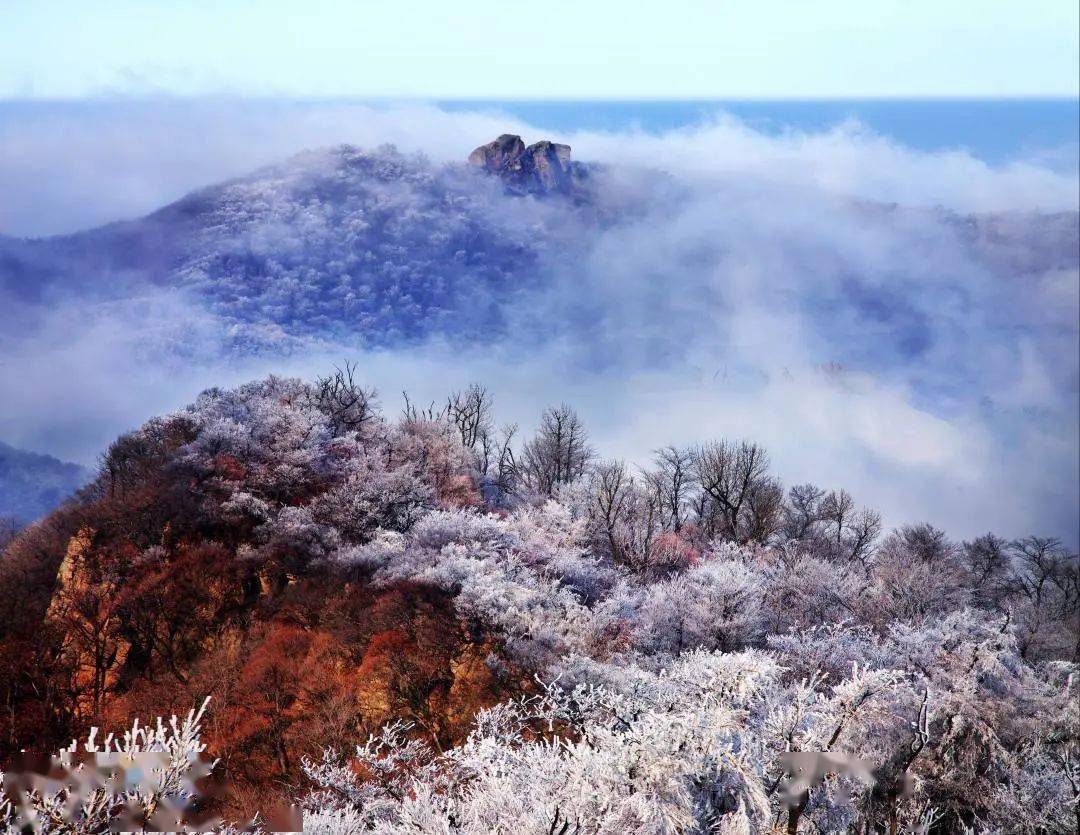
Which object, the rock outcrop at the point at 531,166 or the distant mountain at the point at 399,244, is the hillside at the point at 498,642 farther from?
the rock outcrop at the point at 531,166

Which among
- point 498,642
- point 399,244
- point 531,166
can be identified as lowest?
point 498,642

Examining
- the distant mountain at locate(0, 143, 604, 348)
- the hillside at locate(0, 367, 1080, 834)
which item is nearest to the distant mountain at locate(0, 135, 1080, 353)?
the distant mountain at locate(0, 143, 604, 348)

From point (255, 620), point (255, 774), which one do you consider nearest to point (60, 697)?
point (255, 620)

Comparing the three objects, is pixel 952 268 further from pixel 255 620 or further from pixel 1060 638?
pixel 255 620

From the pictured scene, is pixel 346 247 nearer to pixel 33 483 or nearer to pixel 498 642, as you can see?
pixel 33 483

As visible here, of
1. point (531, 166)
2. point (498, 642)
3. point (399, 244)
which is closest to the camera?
point (498, 642)

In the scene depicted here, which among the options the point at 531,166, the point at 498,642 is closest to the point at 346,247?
the point at 531,166
